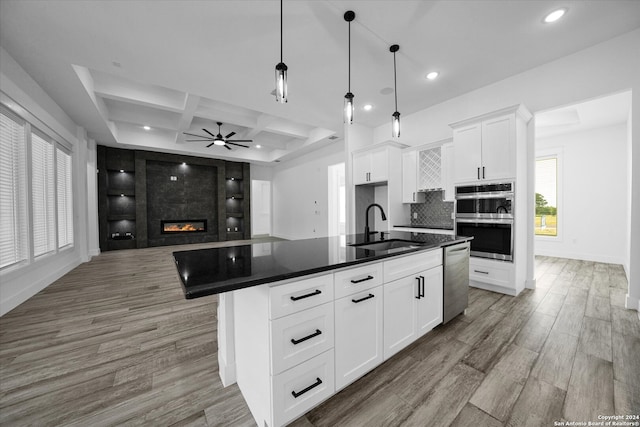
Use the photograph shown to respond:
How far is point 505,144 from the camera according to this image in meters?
3.15

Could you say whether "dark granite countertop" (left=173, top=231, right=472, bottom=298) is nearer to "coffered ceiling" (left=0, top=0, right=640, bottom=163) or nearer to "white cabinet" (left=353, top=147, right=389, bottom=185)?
"coffered ceiling" (left=0, top=0, right=640, bottom=163)

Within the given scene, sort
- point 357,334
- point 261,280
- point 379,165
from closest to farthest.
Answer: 1. point 261,280
2. point 357,334
3. point 379,165

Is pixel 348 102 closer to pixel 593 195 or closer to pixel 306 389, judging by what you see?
pixel 306 389

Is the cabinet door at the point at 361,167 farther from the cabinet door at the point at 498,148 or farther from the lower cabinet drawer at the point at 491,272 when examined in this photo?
the lower cabinet drawer at the point at 491,272

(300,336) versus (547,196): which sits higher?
(547,196)

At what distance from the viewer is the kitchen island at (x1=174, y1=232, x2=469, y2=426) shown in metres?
1.13

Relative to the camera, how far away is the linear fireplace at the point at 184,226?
8141 mm

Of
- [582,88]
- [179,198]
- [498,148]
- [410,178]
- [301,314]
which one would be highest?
[582,88]

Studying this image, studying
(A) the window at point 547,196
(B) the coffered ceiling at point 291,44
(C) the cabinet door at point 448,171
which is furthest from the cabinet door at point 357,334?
(A) the window at point 547,196

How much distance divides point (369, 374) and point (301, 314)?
2.92 ft

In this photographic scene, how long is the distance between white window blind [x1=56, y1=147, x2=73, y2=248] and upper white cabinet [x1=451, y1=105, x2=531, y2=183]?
672 centimetres

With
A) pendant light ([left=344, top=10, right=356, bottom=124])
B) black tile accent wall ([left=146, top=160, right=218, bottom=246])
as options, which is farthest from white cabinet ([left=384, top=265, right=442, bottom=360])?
black tile accent wall ([left=146, top=160, right=218, bottom=246])

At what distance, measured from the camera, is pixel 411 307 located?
6.20ft

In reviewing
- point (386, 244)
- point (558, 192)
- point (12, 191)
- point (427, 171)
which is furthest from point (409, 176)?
point (12, 191)
